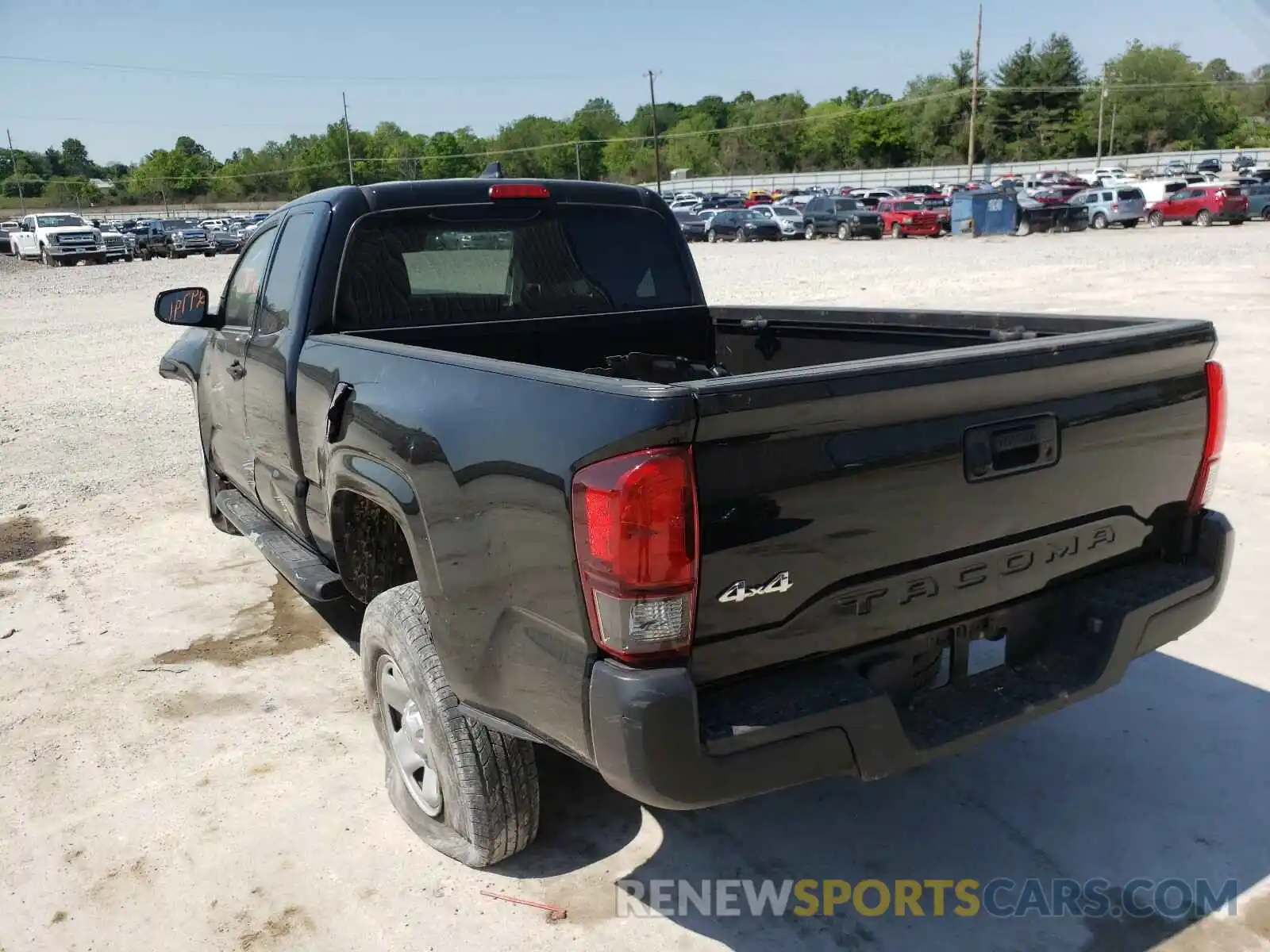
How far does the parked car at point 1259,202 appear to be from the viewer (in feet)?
120

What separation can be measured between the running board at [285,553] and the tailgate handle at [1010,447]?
2.48m

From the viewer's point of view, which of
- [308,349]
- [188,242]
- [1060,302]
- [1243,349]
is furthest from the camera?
[188,242]

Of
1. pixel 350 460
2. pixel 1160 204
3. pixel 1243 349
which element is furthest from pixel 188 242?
pixel 350 460

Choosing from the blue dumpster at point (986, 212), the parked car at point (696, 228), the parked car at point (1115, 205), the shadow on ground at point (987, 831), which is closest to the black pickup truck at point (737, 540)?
the shadow on ground at point (987, 831)

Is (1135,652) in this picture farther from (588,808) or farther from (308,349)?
(308,349)

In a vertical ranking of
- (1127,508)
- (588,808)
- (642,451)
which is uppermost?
(642,451)

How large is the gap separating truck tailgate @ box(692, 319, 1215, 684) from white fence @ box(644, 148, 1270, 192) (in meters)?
74.7

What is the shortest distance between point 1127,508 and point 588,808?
1974 millimetres

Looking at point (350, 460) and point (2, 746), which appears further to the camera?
point (2, 746)

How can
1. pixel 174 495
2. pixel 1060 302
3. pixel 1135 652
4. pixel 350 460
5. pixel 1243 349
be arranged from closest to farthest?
pixel 1135 652
pixel 350 460
pixel 174 495
pixel 1243 349
pixel 1060 302

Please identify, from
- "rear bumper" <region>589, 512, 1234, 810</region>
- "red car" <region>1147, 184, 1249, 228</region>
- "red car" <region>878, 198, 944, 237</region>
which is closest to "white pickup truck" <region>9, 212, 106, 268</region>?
"red car" <region>878, 198, 944, 237</region>

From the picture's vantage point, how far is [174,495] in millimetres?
7598

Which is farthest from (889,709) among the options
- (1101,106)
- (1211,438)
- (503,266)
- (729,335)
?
(1101,106)

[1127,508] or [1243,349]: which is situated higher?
[1127,508]
